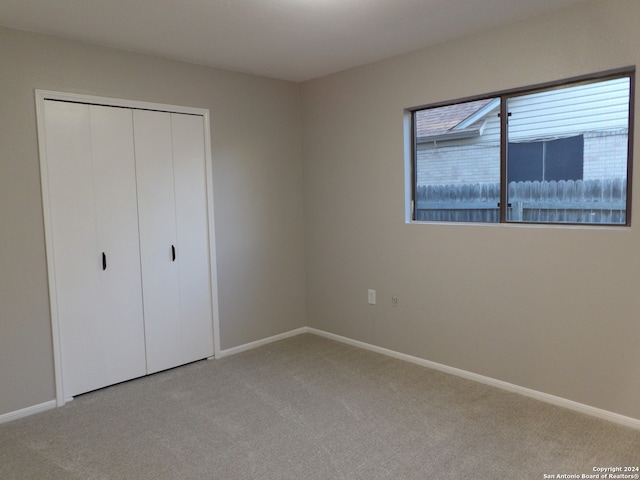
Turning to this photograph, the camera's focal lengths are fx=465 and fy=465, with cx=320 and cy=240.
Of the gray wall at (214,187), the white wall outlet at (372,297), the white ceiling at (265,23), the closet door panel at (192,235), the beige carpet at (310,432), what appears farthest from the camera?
the white wall outlet at (372,297)

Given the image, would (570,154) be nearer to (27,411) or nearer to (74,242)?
(74,242)

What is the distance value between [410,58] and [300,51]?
2.80ft

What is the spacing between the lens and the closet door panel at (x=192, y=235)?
3760mm

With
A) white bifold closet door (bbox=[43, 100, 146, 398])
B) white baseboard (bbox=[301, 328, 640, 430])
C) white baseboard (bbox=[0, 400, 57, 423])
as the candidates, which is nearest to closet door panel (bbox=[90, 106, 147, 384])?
white bifold closet door (bbox=[43, 100, 146, 398])

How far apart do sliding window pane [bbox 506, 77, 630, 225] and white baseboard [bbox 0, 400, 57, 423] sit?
3.41 m

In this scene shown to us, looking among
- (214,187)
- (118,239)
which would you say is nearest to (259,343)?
(214,187)

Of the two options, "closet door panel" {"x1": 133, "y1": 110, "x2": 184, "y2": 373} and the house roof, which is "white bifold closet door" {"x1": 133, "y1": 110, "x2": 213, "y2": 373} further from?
the house roof

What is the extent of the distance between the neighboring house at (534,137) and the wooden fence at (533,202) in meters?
0.05

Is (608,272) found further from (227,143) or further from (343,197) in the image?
(227,143)

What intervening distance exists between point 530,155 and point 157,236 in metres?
2.80

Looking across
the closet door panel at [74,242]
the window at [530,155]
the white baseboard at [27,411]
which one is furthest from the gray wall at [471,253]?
the white baseboard at [27,411]

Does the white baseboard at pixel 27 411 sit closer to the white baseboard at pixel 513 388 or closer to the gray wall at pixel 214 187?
the gray wall at pixel 214 187

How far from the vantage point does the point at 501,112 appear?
322 centimetres

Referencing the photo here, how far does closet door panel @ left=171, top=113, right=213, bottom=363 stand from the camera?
3.76 m
